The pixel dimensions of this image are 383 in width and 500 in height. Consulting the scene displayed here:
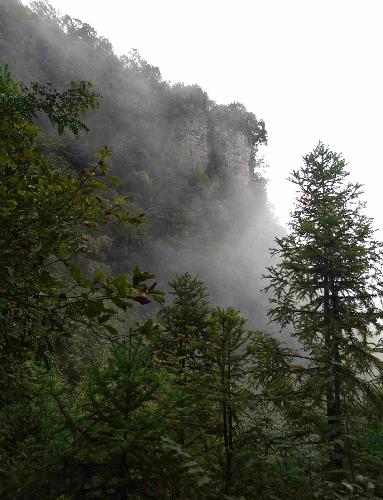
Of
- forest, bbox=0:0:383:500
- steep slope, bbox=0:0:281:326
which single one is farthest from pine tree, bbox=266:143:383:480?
steep slope, bbox=0:0:281:326

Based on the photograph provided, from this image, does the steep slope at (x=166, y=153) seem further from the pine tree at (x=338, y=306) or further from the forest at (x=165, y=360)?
the pine tree at (x=338, y=306)

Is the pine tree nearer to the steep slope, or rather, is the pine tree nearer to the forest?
the forest

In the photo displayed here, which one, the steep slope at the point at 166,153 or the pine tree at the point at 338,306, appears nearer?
the pine tree at the point at 338,306

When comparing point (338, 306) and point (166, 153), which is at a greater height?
point (166, 153)

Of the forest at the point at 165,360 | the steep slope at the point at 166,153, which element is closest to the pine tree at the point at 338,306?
the forest at the point at 165,360

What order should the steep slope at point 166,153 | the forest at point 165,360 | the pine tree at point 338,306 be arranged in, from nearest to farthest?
1. the forest at point 165,360
2. the pine tree at point 338,306
3. the steep slope at point 166,153

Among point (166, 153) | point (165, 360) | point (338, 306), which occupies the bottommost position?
point (165, 360)

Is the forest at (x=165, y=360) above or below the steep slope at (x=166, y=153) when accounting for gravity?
below

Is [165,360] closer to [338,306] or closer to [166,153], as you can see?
[338,306]

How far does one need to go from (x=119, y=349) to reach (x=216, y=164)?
43.0 meters

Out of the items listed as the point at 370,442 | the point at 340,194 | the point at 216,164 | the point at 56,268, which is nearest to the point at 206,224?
the point at 216,164

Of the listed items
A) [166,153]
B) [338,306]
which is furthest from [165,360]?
[166,153]

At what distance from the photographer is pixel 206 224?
39.2 m

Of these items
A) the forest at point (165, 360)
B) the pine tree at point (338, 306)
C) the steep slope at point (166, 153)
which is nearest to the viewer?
the forest at point (165, 360)
